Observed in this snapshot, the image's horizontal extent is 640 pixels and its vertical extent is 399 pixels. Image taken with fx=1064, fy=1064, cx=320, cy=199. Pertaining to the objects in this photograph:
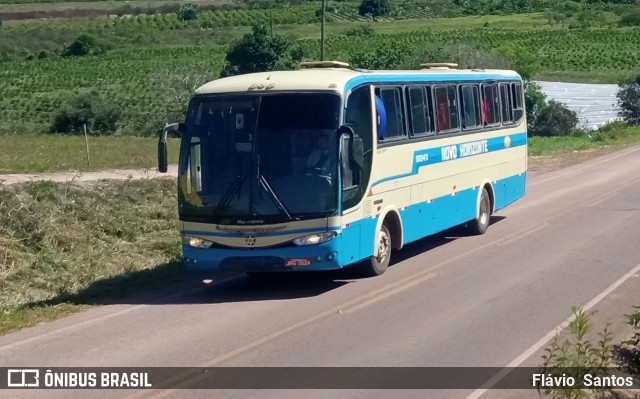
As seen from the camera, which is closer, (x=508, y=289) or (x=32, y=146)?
(x=508, y=289)

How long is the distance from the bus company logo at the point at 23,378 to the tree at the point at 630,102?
165 ft

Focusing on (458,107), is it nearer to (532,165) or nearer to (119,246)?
(119,246)

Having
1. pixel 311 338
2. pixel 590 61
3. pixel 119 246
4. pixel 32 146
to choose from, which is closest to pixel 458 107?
pixel 119 246

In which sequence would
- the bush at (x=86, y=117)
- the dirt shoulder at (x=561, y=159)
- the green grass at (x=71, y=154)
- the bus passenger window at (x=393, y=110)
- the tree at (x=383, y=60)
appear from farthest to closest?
the tree at (x=383, y=60) → the bush at (x=86, y=117) → the dirt shoulder at (x=561, y=159) → the green grass at (x=71, y=154) → the bus passenger window at (x=393, y=110)

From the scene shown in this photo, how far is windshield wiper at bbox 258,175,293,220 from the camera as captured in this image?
44.5ft

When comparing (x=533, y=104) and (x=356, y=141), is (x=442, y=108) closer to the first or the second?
(x=356, y=141)

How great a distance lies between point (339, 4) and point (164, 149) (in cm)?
12038

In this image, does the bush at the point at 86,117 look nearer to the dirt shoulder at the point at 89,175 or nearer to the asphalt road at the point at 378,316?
the dirt shoulder at the point at 89,175

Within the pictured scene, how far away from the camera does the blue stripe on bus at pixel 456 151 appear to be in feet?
53.3

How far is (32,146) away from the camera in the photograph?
38781 millimetres

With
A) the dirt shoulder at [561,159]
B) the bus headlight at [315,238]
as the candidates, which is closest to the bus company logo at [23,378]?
the bus headlight at [315,238]

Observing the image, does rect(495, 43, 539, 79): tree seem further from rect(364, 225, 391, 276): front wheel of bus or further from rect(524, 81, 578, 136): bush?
rect(364, 225, 391, 276): front wheel of bus

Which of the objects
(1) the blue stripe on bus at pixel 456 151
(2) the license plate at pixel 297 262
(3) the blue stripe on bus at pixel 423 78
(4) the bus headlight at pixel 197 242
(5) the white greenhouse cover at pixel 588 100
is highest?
(3) the blue stripe on bus at pixel 423 78

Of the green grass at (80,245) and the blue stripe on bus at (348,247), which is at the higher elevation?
the blue stripe on bus at (348,247)
